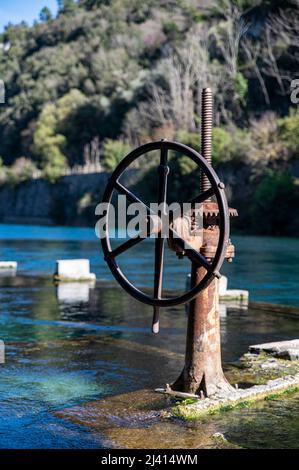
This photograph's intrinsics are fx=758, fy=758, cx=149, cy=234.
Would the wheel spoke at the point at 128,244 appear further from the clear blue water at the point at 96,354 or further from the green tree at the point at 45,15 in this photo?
the green tree at the point at 45,15

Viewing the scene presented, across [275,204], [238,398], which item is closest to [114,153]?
[275,204]

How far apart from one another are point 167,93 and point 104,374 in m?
66.6

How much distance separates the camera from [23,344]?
12.2 meters

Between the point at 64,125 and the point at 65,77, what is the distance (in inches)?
727

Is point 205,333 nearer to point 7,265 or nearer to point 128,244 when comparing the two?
point 128,244

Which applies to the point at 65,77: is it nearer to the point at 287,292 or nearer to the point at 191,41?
the point at 191,41

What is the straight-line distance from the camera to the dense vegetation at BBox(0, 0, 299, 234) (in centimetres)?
5512

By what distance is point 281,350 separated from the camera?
35.7 feet

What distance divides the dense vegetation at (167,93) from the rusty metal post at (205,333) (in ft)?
137

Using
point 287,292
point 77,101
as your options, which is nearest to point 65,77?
point 77,101

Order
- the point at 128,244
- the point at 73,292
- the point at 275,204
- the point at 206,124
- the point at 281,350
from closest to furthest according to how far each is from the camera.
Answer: the point at 128,244 → the point at 206,124 → the point at 281,350 → the point at 73,292 → the point at 275,204

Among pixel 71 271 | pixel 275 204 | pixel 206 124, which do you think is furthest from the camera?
pixel 275 204

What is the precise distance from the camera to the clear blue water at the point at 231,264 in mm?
22078

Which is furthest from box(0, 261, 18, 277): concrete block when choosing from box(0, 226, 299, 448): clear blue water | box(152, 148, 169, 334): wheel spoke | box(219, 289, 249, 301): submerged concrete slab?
box(152, 148, 169, 334): wheel spoke
